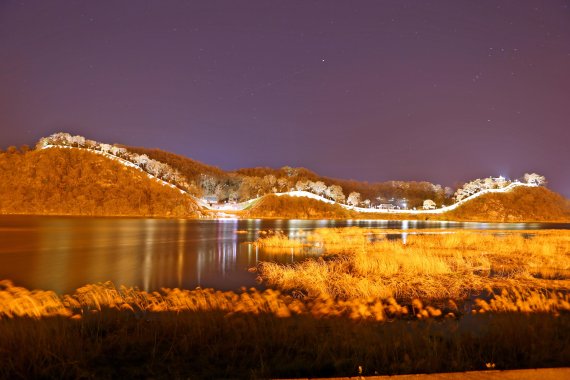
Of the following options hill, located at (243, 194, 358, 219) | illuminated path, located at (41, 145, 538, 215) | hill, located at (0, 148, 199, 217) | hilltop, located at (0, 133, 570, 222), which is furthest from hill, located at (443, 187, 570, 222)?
hill, located at (0, 148, 199, 217)

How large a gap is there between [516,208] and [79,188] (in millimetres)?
126760

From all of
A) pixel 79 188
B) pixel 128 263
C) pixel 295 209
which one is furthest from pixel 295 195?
pixel 128 263

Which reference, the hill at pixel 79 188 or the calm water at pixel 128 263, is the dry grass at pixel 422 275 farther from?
the hill at pixel 79 188

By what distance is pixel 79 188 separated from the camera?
100 metres

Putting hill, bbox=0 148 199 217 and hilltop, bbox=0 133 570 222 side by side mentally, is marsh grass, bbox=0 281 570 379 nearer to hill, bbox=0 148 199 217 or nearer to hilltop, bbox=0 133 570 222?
hill, bbox=0 148 199 217

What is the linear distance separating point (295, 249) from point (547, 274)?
1653 cm

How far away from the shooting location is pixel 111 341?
25.5 ft

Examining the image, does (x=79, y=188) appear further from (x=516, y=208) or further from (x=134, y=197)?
(x=516, y=208)

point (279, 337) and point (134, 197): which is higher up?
point (134, 197)

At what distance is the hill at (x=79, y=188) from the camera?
94938 mm

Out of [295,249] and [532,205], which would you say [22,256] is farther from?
[532,205]

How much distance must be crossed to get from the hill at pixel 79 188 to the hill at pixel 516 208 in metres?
84.5

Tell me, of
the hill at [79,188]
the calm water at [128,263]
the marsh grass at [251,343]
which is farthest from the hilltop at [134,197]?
the marsh grass at [251,343]

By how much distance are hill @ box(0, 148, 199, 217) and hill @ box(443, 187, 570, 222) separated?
84526 millimetres
